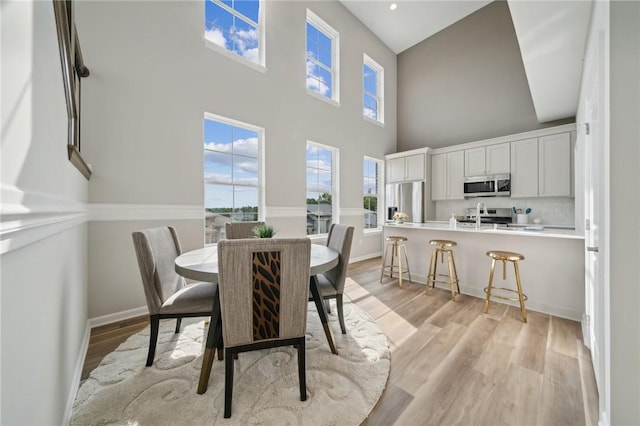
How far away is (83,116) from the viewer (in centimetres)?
234

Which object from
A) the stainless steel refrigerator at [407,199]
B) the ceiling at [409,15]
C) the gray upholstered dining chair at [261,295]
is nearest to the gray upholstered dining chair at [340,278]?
the gray upholstered dining chair at [261,295]

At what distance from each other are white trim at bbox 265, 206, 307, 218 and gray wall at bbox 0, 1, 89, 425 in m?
2.51

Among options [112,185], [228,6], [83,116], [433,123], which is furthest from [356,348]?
[433,123]

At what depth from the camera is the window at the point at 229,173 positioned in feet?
10.7

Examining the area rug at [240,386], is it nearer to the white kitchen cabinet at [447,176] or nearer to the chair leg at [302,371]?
the chair leg at [302,371]

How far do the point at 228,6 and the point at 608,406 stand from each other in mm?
5057

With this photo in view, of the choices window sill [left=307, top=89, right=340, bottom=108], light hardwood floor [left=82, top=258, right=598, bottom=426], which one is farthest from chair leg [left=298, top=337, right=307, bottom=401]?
window sill [left=307, top=89, right=340, bottom=108]

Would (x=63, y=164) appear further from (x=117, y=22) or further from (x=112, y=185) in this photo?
(x=117, y=22)

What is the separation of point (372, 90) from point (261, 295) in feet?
19.4

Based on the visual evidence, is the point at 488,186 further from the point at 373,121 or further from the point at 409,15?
the point at 409,15

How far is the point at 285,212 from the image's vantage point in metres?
3.99

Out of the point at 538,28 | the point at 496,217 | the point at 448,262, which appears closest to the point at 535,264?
the point at 448,262

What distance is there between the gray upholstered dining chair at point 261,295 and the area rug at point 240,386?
13 cm

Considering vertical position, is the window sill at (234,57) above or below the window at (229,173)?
above
